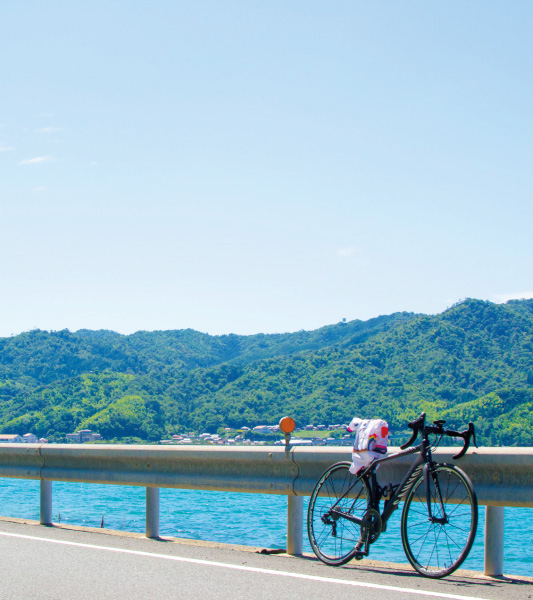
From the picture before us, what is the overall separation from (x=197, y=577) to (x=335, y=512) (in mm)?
1183

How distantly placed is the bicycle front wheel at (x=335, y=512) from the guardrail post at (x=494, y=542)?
0.89m

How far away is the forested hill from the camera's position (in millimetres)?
86000

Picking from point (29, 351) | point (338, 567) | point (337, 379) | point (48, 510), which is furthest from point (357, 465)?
point (29, 351)

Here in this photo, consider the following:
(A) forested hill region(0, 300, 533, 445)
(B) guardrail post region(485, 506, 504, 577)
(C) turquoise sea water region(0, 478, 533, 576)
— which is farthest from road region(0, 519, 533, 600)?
(A) forested hill region(0, 300, 533, 445)

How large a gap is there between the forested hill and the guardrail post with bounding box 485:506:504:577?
203ft

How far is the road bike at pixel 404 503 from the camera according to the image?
5.45 meters

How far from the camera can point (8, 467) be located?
363 inches

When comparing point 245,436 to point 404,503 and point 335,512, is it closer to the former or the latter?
point 335,512

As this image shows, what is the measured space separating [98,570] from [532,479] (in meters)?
3.19

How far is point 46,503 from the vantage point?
8789 mm

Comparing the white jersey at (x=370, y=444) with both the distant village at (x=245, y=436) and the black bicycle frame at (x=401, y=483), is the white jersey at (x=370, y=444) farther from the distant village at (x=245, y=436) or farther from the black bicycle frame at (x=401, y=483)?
the distant village at (x=245, y=436)

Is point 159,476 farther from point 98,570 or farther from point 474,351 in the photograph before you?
point 474,351

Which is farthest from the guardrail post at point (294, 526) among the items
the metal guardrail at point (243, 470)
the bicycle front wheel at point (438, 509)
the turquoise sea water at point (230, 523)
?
the turquoise sea water at point (230, 523)

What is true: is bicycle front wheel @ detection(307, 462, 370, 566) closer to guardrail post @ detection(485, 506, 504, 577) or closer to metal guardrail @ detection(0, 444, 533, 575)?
metal guardrail @ detection(0, 444, 533, 575)
